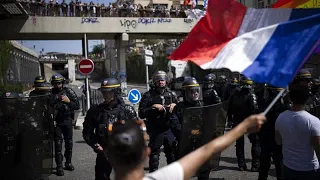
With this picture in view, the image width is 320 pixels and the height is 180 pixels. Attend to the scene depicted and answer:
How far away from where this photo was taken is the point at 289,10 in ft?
10.6

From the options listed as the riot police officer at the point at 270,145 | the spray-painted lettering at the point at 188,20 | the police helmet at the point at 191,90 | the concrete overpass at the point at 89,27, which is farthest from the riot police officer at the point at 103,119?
the spray-painted lettering at the point at 188,20

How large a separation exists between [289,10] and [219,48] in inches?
30.2

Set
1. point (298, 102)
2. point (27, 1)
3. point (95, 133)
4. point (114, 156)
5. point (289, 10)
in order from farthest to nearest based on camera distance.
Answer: point (27, 1), point (95, 133), point (298, 102), point (289, 10), point (114, 156)

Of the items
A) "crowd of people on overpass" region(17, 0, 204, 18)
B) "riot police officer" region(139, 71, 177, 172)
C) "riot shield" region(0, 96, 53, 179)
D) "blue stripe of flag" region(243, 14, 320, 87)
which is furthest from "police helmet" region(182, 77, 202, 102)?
"crowd of people on overpass" region(17, 0, 204, 18)

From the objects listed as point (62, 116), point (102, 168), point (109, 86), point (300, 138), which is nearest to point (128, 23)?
point (62, 116)

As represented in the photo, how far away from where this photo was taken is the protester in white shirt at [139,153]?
1980 millimetres

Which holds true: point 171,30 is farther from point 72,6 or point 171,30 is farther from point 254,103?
point 254,103

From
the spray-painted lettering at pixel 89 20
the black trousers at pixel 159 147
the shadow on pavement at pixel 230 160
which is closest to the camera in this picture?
the black trousers at pixel 159 147

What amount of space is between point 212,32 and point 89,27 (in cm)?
2153

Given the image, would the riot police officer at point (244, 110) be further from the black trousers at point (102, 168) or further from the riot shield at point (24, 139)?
the riot shield at point (24, 139)

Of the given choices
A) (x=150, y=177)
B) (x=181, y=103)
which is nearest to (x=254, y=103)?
(x=181, y=103)

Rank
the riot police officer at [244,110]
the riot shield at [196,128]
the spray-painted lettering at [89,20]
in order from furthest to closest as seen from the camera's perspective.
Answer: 1. the spray-painted lettering at [89,20]
2. the riot police officer at [244,110]
3. the riot shield at [196,128]

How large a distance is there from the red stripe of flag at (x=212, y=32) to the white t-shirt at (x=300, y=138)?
1175 mm

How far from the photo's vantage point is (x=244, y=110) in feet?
23.9
